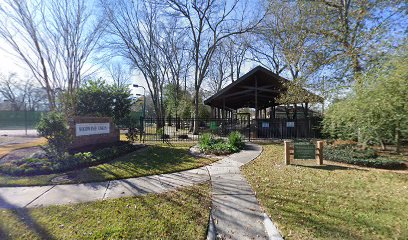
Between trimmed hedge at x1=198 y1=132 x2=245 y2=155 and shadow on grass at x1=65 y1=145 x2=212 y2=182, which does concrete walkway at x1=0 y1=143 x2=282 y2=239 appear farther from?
trimmed hedge at x1=198 y1=132 x2=245 y2=155

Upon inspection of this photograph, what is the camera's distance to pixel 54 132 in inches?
265

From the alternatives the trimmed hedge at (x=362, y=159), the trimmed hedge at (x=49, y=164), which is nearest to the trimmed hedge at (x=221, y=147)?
the trimmed hedge at (x=362, y=159)

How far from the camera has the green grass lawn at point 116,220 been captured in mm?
2854

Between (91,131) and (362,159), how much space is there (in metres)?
11.6

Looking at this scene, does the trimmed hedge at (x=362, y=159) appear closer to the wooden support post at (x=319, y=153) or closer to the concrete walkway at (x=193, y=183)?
the wooden support post at (x=319, y=153)

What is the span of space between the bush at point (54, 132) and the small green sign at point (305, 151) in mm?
8519

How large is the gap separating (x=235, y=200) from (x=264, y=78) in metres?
14.9

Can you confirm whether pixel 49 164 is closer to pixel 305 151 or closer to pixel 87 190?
pixel 87 190

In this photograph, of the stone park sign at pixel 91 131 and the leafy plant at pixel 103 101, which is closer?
the stone park sign at pixel 91 131

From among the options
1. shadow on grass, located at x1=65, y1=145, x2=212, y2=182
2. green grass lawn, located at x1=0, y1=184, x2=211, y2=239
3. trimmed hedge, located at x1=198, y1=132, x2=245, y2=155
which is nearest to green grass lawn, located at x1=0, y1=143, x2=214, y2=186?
shadow on grass, located at x1=65, y1=145, x2=212, y2=182

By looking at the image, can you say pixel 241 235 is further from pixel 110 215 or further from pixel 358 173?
pixel 358 173

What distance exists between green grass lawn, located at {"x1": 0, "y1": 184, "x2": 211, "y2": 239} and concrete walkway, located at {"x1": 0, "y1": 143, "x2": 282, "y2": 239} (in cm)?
28

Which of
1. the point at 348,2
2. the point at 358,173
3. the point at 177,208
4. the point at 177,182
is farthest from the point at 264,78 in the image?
the point at 177,208

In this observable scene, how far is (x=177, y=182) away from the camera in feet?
16.8
